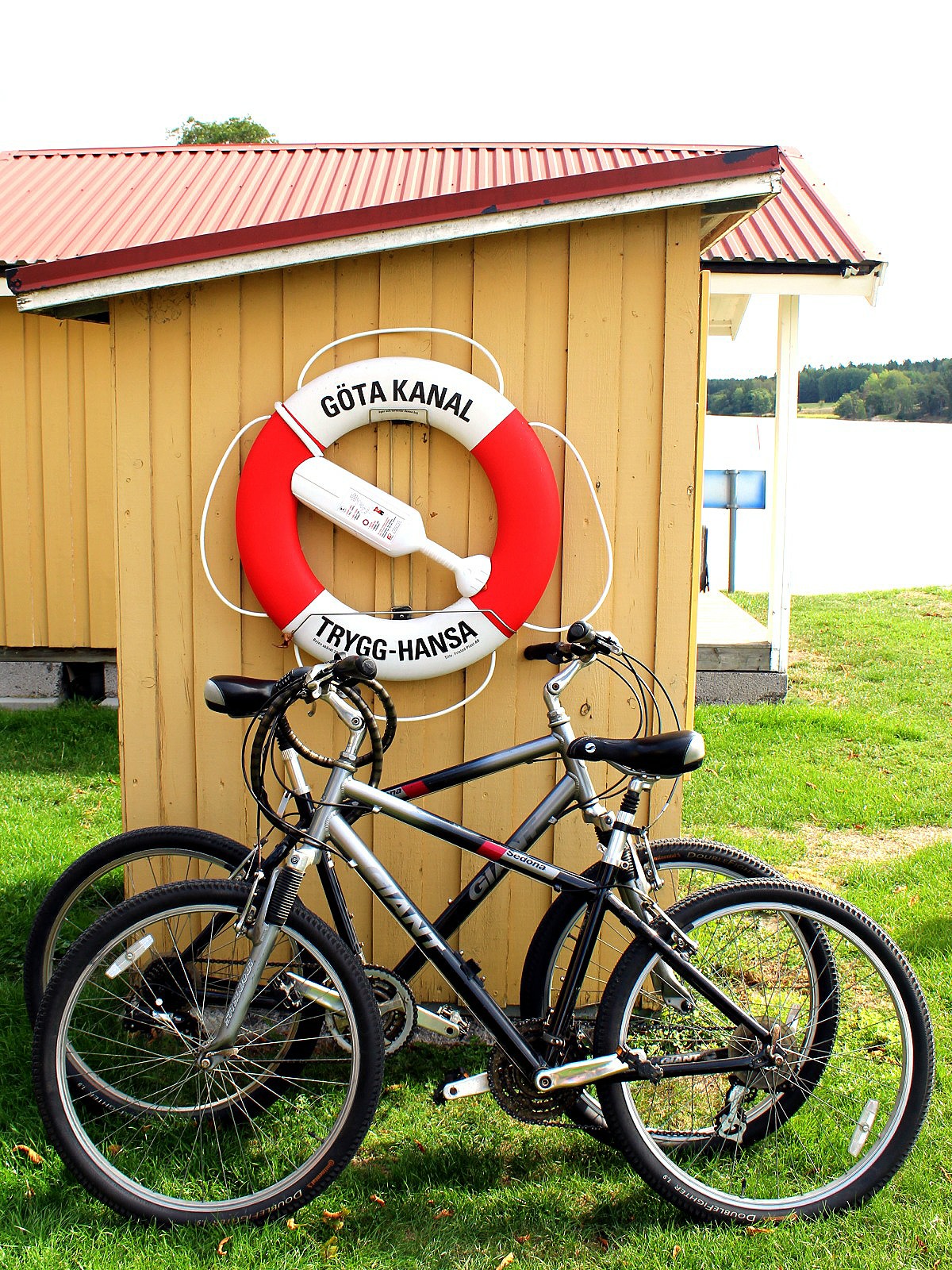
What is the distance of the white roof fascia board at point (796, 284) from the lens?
228 inches

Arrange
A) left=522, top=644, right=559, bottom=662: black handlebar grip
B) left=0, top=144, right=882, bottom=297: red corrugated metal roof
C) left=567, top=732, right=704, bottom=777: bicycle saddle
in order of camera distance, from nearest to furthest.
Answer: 1. left=567, top=732, right=704, bottom=777: bicycle saddle
2. left=522, top=644, right=559, bottom=662: black handlebar grip
3. left=0, top=144, right=882, bottom=297: red corrugated metal roof

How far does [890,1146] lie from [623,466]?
160 centimetres

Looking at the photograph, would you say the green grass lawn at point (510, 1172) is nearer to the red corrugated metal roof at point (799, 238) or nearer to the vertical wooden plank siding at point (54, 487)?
the vertical wooden plank siding at point (54, 487)

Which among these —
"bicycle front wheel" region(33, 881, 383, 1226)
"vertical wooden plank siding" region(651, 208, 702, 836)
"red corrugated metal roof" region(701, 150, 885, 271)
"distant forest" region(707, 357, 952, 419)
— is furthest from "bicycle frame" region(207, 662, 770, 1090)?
"distant forest" region(707, 357, 952, 419)

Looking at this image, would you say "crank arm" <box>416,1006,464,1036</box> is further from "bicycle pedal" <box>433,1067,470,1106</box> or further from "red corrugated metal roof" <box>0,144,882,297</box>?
"red corrugated metal roof" <box>0,144,882,297</box>

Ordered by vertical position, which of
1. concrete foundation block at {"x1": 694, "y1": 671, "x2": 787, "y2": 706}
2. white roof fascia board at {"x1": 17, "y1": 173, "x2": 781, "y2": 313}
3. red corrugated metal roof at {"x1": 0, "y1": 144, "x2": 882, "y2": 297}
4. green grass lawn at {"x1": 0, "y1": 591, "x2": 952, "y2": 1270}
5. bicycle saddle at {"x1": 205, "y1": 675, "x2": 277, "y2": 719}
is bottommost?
green grass lawn at {"x1": 0, "y1": 591, "x2": 952, "y2": 1270}

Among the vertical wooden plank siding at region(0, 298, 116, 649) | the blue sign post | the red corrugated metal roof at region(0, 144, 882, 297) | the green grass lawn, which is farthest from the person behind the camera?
the blue sign post

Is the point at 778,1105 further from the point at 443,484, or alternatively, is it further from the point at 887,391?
the point at 887,391

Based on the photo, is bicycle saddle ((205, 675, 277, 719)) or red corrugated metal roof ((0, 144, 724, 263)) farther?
red corrugated metal roof ((0, 144, 724, 263))

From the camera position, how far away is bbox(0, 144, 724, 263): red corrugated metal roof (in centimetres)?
640

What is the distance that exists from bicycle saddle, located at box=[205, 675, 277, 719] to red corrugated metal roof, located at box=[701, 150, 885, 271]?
12.9 ft

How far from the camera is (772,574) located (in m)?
6.41

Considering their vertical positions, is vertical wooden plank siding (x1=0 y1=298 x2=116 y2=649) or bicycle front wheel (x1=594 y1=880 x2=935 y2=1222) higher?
vertical wooden plank siding (x1=0 y1=298 x2=116 y2=649)

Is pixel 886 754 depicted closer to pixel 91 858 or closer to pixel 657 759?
pixel 657 759
